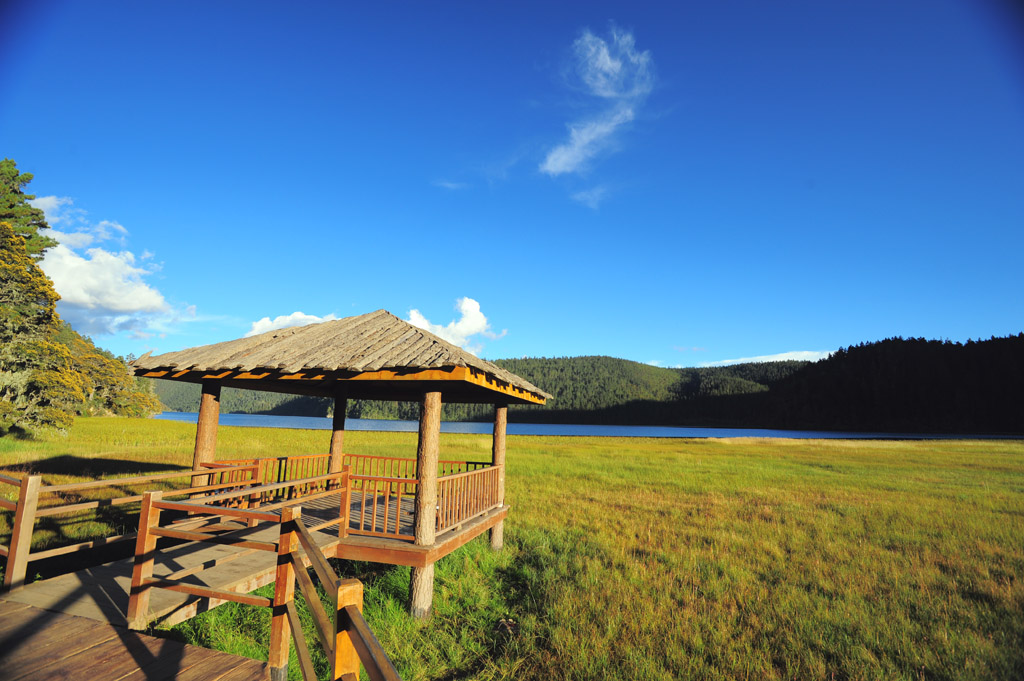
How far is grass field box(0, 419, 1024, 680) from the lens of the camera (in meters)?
6.41

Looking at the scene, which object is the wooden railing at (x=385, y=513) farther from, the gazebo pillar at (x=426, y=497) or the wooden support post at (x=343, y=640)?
the wooden support post at (x=343, y=640)

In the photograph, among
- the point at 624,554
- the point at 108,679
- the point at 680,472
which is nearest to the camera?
the point at 108,679

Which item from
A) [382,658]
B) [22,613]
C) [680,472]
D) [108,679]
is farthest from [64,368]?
[680,472]

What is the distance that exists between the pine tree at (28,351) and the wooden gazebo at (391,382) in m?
20.5

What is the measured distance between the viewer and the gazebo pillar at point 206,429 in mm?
9141

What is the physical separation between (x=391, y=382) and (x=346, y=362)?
1.66m

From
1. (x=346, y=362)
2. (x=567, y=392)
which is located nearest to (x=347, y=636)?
(x=346, y=362)

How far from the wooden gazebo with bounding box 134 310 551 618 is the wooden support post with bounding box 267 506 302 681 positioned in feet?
7.32

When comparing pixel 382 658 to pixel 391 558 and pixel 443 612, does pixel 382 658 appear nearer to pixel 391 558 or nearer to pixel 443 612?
pixel 391 558

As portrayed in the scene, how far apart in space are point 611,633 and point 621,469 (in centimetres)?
2189

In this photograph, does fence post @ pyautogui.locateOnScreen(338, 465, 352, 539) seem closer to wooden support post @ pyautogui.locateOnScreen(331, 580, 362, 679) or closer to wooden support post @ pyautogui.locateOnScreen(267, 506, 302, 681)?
wooden support post @ pyautogui.locateOnScreen(267, 506, 302, 681)

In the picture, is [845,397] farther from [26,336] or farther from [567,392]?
[26,336]

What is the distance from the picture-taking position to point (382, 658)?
195 centimetres

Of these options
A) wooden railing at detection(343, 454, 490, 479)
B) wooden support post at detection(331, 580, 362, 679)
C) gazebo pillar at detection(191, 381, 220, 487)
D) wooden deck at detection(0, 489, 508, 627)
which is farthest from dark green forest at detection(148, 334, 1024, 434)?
wooden support post at detection(331, 580, 362, 679)
